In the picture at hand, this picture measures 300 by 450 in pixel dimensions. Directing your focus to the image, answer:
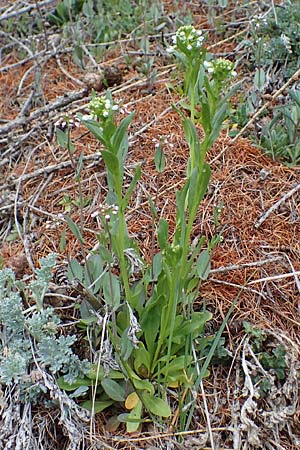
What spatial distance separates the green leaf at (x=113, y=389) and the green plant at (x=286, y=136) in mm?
1216

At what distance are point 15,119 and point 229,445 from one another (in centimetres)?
191

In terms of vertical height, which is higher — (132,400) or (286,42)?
(286,42)

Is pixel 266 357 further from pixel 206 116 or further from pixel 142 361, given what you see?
pixel 206 116

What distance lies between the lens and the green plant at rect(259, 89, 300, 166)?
93.5 inches

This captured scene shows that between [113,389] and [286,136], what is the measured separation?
4.37 ft

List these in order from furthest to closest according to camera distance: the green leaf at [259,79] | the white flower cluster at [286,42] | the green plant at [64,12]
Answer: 1. the green plant at [64,12]
2. the white flower cluster at [286,42]
3. the green leaf at [259,79]

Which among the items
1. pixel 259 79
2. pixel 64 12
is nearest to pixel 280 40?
pixel 259 79

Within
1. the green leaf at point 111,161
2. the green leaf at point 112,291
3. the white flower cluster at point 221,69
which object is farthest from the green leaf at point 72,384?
the white flower cluster at point 221,69

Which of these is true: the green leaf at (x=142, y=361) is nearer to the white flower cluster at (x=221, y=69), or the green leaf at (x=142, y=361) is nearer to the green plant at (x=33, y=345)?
the green plant at (x=33, y=345)

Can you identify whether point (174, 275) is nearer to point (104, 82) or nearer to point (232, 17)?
point (104, 82)

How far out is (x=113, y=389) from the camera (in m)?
1.72

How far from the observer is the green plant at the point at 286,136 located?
2.38 m

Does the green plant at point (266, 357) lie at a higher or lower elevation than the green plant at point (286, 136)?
lower

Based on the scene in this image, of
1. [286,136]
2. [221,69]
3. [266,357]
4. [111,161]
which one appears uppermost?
[221,69]
